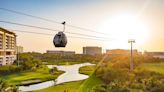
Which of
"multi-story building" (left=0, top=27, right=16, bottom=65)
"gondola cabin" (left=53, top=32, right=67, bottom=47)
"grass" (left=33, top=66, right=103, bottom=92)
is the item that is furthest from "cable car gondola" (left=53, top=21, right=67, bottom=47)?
"multi-story building" (left=0, top=27, right=16, bottom=65)

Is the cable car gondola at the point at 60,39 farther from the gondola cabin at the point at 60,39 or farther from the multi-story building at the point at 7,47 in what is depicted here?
the multi-story building at the point at 7,47

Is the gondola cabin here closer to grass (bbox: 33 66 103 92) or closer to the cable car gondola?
the cable car gondola

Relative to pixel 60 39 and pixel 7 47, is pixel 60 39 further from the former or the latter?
pixel 7 47

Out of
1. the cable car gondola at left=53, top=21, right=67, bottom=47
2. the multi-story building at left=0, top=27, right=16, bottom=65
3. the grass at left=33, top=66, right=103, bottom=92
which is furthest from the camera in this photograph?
the multi-story building at left=0, top=27, right=16, bottom=65

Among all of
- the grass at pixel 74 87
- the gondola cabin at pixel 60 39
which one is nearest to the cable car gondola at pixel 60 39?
the gondola cabin at pixel 60 39

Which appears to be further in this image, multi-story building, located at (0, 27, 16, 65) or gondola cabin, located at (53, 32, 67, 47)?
multi-story building, located at (0, 27, 16, 65)

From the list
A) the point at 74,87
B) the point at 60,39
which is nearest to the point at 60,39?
the point at 60,39

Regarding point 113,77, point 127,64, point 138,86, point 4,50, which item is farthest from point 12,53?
point 138,86

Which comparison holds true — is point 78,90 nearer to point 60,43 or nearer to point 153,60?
point 60,43

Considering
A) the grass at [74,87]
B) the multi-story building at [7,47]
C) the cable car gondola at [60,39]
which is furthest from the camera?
the multi-story building at [7,47]
